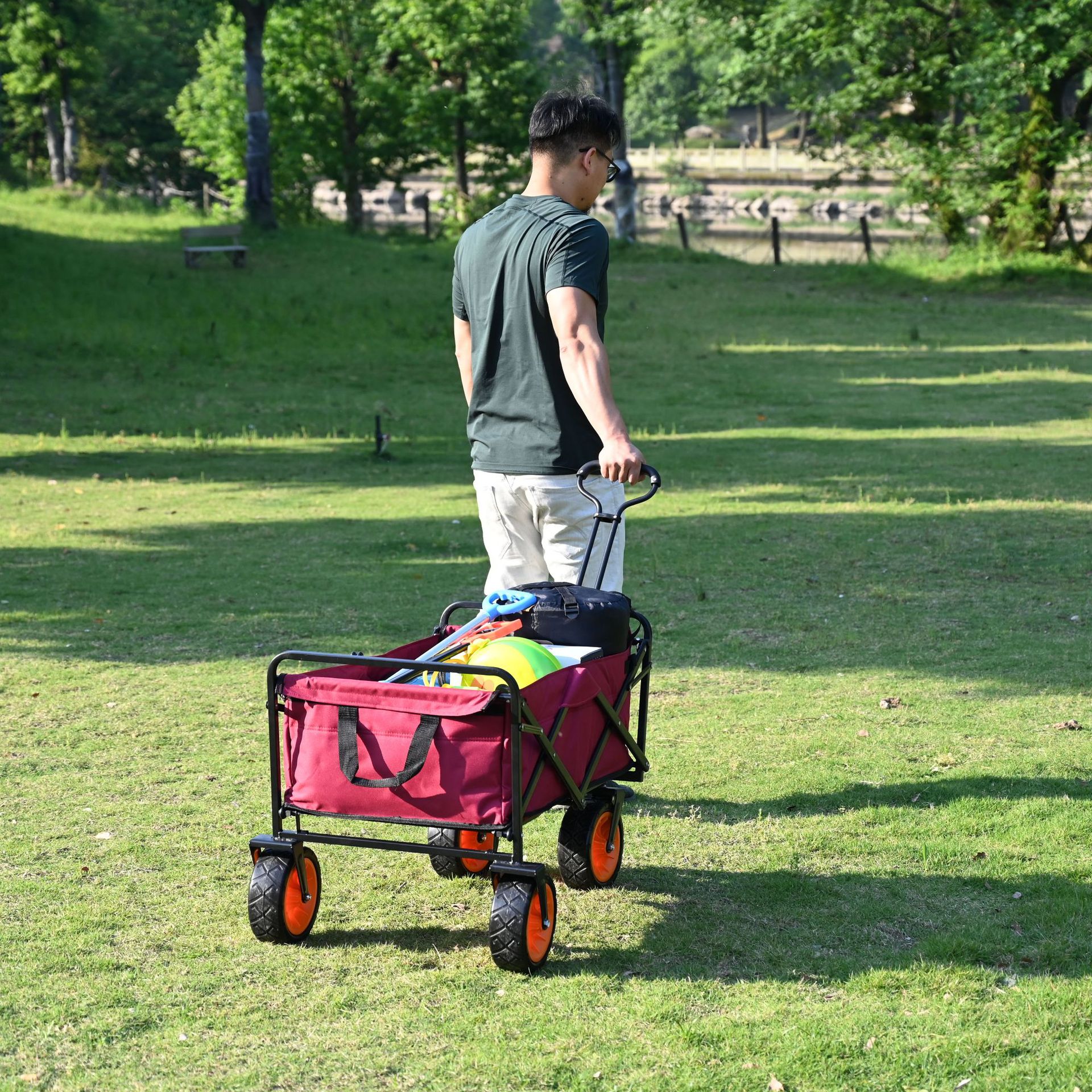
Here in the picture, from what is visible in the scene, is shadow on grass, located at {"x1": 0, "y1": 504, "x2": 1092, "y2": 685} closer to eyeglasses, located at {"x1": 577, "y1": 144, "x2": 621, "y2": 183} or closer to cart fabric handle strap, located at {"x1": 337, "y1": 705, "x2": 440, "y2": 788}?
eyeglasses, located at {"x1": 577, "y1": 144, "x2": 621, "y2": 183}

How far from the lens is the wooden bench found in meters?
25.4

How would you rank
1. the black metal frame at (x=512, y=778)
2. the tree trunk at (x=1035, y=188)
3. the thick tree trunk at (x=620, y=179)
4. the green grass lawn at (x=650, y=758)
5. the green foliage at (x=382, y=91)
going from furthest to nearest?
the green foliage at (x=382, y=91), the thick tree trunk at (x=620, y=179), the tree trunk at (x=1035, y=188), the black metal frame at (x=512, y=778), the green grass lawn at (x=650, y=758)

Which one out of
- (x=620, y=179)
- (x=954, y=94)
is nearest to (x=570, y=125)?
(x=954, y=94)

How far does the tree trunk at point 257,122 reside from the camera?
28672 mm

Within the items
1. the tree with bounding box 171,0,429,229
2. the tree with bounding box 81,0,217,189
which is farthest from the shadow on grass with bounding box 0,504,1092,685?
the tree with bounding box 81,0,217,189

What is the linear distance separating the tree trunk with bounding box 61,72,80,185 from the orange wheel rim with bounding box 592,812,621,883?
39.7m

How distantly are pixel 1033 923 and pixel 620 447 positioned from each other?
74.4 inches

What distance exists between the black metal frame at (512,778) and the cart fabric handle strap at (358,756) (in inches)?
4.5

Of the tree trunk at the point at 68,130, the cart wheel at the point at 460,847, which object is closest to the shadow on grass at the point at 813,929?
the cart wheel at the point at 460,847

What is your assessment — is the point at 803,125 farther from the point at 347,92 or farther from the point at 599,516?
the point at 599,516

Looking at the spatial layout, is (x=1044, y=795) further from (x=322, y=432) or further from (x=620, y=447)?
(x=322, y=432)

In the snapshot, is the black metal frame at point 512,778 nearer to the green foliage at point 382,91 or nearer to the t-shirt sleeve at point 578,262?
the t-shirt sleeve at point 578,262

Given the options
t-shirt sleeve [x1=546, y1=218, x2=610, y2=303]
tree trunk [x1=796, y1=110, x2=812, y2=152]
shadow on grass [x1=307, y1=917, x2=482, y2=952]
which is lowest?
shadow on grass [x1=307, y1=917, x2=482, y2=952]

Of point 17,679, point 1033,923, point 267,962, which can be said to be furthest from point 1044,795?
point 17,679
